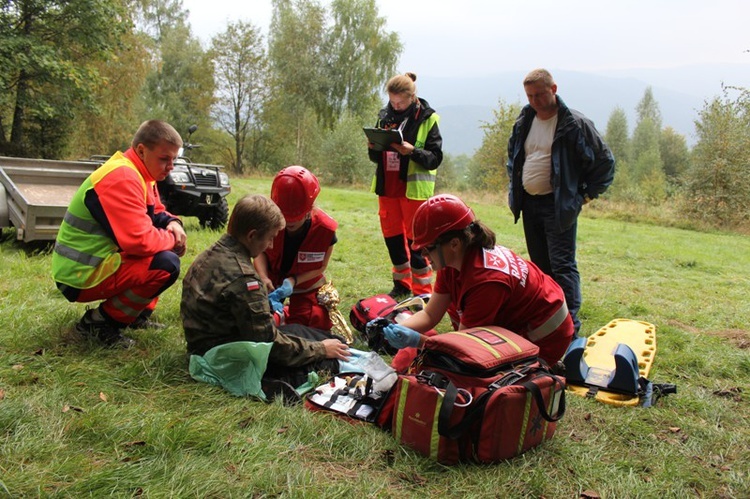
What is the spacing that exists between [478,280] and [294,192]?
4.75ft

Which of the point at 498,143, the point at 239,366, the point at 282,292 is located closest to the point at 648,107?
the point at 498,143

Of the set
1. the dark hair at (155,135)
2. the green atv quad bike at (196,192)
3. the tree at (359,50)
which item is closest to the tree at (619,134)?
the tree at (359,50)

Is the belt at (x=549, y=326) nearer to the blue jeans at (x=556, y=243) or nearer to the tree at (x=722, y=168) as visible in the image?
the blue jeans at (x=556, y=243)

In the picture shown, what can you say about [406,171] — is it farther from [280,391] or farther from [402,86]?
[280,391]

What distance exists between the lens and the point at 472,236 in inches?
111

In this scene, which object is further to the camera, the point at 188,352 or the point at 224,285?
the point at 188,352

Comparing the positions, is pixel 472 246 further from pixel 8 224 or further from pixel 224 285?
pixel 8 224

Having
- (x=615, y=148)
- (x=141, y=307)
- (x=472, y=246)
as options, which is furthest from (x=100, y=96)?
(x=615, y=148)

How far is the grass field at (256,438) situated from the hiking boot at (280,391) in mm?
147

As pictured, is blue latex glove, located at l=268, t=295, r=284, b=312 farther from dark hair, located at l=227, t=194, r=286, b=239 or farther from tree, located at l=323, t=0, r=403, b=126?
tree, located at l=323, t=0, r=403, b=126

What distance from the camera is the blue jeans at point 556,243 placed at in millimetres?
4168

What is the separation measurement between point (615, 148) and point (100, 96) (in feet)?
217

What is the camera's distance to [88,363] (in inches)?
122

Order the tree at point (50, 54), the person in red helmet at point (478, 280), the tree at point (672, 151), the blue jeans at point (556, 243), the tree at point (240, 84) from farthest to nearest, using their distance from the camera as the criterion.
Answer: the tree at point (672, 151), the tree at point (240, 84), the tree at point (50, 54), the blue jeans at point (556, 243), the person in red helmet at point (478, 280)
